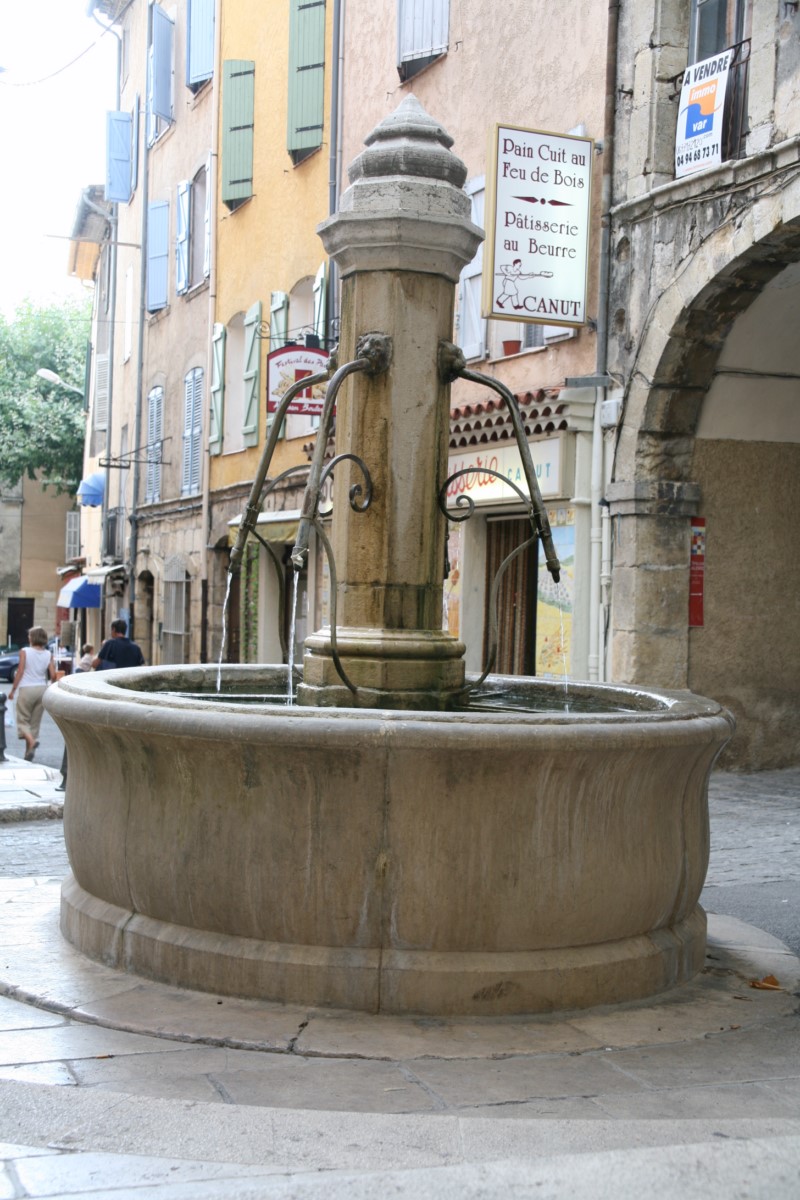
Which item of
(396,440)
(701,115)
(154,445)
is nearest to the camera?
(396,440)

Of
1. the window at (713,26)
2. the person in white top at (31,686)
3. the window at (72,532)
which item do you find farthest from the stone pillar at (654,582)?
the window at (72,532)

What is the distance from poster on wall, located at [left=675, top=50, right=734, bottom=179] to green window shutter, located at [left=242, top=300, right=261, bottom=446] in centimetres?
947

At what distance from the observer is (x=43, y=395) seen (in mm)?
41938

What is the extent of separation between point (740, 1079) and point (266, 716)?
157 centimetres

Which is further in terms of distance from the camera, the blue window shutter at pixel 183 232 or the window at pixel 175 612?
the blue window shutter at pixel 183 232

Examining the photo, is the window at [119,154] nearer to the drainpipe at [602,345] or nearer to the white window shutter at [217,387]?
the white window shutter at [217,387]

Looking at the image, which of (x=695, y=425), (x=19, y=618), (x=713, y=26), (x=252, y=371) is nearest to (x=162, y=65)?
(x=252, y=371)

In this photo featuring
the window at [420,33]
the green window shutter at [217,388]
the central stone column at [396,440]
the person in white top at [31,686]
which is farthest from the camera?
the green window shutter at [217,388]

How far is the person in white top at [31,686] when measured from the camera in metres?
14.6

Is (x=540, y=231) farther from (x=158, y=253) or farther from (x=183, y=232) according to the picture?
(x=158, y=253)

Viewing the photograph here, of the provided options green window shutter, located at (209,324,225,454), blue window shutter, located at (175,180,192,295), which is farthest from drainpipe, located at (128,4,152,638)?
green window shutter, located at (209,324,225,454)

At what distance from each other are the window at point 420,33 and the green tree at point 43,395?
86.7 feet

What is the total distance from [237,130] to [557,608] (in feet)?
36.9

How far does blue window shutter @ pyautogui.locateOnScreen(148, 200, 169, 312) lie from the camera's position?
25.7m
